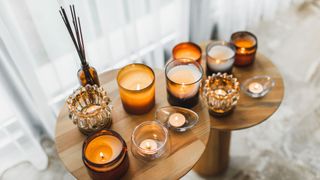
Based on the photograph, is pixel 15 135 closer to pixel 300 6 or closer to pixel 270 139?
pixel 270 139

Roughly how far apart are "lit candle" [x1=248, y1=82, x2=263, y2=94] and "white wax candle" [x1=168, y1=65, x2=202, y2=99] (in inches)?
8.2

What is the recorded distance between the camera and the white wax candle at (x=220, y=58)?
1.05 metres

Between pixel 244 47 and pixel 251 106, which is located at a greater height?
pixel 244 47

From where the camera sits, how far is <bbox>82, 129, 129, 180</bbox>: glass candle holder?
77cm

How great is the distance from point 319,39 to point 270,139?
0.68m

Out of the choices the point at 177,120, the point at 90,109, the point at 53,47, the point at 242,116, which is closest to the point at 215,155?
the point at 242,116

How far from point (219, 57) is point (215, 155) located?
338 mm

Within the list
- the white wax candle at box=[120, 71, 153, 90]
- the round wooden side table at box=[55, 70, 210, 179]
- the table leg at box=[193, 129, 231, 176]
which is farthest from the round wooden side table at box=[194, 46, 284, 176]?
the white wax candle at box=[120, 71, 153, 90]

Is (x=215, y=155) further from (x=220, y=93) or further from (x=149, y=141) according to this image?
(x=149, y=141)

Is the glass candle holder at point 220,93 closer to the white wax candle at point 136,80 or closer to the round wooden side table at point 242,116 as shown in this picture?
the round wooden side table at point 242,116

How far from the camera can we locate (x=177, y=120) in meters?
0.92

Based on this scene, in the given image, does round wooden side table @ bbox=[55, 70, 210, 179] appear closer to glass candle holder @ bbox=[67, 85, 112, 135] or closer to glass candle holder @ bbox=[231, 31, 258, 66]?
glass candle holder @ bbox=[67, 85, 112, 135]

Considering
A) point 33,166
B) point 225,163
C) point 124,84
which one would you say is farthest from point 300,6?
point 33,166

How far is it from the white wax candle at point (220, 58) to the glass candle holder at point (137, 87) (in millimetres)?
211
